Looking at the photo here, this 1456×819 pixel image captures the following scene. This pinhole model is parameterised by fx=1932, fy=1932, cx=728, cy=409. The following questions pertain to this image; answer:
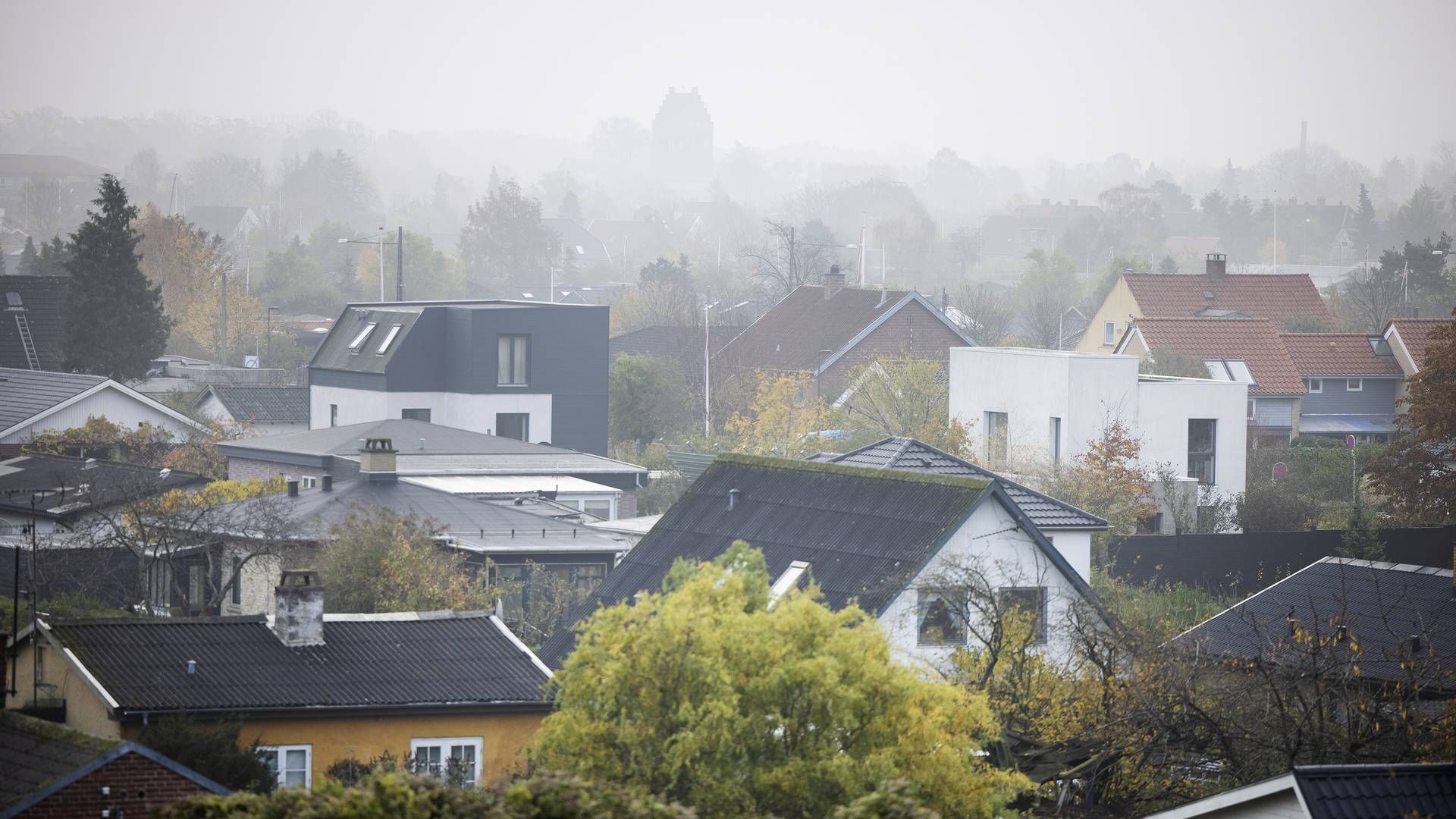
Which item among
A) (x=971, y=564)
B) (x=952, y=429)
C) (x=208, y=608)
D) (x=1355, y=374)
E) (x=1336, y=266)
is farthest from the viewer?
(x=1336, y=266)

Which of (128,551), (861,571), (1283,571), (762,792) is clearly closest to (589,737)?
(762,792)

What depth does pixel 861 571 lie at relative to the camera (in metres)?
24.5

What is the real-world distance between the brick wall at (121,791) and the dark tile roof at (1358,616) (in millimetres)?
12639

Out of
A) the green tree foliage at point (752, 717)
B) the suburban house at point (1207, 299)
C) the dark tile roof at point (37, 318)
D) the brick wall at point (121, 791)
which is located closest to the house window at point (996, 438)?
the suburban house at point (1207, 299)

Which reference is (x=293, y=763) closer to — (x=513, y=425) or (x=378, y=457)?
(x=378, y=457)

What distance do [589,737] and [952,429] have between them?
2937 cm

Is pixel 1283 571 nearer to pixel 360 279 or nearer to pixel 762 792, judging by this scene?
pixel 762 792

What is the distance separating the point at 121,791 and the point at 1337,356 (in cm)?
5497

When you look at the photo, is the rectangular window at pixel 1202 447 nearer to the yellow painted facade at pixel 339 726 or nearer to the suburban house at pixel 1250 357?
the suburban house at pixel 1250 357

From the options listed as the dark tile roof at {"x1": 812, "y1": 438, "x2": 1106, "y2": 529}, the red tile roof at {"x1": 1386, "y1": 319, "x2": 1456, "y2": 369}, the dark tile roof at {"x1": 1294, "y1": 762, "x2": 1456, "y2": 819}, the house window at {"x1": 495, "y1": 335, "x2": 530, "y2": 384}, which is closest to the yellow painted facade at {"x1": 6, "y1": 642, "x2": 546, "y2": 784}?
the dark tile roof at {"x1": 812, "y1": 438, "x2": 1106, "y2": 529}

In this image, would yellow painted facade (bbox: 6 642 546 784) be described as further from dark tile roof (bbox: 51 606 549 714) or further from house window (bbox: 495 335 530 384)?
house window (bbox: 495 335 530 384)

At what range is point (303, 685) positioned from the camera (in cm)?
2214

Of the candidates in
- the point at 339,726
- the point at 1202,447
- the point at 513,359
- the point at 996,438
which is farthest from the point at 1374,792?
the point at 513,359

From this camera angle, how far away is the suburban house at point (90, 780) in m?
15.6
